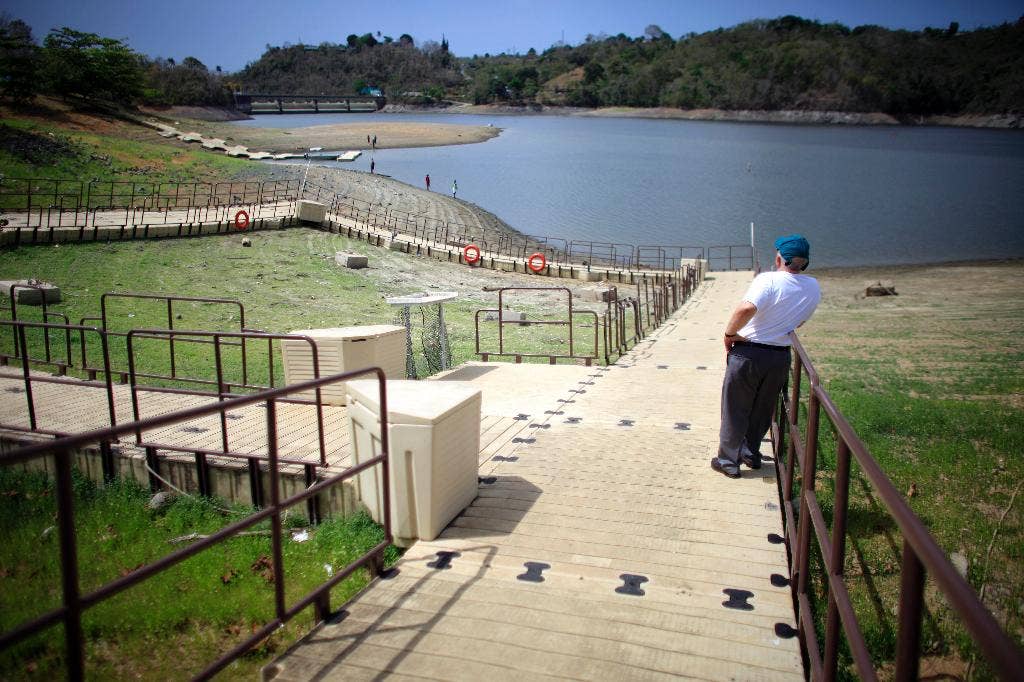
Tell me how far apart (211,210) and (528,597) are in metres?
35.1

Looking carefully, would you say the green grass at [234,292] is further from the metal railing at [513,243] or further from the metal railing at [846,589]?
the metal railing at [513,243]

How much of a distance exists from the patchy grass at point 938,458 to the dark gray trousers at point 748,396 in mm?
887

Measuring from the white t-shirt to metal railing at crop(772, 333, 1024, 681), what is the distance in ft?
2.44

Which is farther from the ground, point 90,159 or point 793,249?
point 90,159

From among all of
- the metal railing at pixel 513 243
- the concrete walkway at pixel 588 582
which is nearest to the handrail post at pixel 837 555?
the concrete walkway at pixel 588 582

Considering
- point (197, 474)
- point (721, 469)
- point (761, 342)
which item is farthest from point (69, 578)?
point (721, 469)

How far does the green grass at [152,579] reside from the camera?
4.57 meters

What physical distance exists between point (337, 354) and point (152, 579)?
360 cm

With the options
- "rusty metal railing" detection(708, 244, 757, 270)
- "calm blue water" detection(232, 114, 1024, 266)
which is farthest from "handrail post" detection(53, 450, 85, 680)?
"calm blue water" detection(232, 114, 1024, 266)

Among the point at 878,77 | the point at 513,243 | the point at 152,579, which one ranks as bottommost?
the point at 513,243

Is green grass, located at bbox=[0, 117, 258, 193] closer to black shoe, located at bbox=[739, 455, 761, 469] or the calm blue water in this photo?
the calm blue water

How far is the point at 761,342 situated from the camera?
19.5 ft

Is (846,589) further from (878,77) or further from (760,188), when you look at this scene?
(878,77)

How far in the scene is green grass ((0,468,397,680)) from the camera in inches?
180
